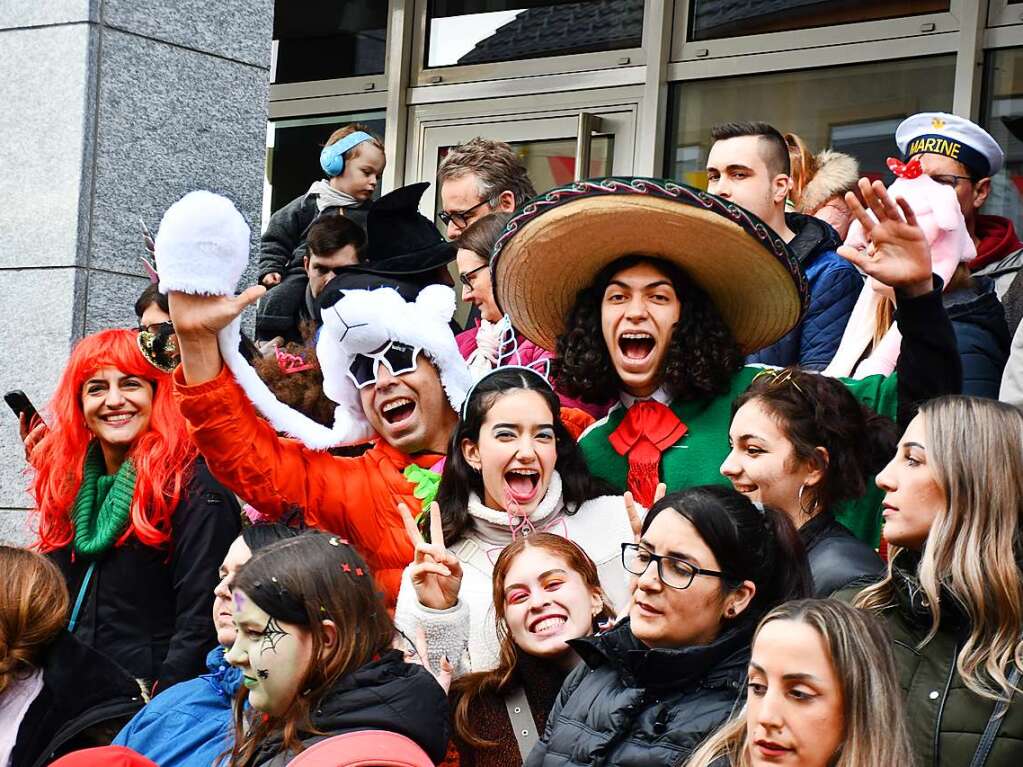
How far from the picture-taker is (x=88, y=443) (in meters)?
5.97

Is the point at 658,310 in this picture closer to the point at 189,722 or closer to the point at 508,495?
the point at 508,495

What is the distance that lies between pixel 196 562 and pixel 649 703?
216 cm

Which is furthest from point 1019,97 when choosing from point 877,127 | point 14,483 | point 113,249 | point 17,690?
point 17,690

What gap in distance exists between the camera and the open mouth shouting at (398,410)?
5.34 m

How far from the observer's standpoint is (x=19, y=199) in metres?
6.98

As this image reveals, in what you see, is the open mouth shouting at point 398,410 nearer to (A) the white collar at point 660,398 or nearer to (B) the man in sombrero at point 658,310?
(B) the man in sombrero at point 658,310

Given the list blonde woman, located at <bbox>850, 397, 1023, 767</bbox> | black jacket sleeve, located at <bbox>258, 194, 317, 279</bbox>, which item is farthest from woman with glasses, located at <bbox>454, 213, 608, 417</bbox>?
black jacket sleeve, located at <bbox>258, 194, 317, 279</bbox>

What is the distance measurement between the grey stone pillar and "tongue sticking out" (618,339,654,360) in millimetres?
2470

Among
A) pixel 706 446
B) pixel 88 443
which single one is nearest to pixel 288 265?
pixel 88 443

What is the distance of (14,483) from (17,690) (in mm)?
2047

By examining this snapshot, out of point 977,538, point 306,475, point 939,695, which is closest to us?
point 939,695

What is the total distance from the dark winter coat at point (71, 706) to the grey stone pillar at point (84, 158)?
6.36ft

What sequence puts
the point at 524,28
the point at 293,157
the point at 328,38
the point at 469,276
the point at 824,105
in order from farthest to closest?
the point at 293,157 < the point at 328,38 < the point at 524,28 < the point at 824,105 < the point at 469,276

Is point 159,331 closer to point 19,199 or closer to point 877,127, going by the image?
point 19,199
